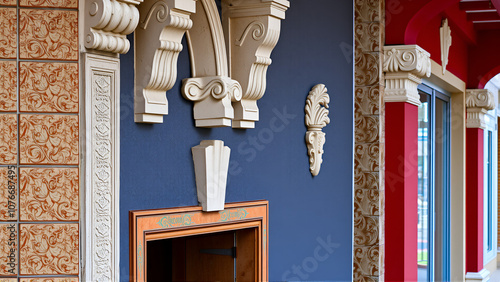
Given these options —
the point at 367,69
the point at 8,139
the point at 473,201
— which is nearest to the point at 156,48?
the point at 8,139

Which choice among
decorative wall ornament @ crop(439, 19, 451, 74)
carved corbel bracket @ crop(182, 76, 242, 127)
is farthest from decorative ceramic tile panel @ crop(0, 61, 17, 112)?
decorative wall ornament @ crop(439, 19, 451, 74)

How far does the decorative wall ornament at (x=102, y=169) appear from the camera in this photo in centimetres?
254

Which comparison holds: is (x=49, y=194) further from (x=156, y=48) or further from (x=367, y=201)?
(x=367, y=201)

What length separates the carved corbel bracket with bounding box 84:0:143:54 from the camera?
8.07ft

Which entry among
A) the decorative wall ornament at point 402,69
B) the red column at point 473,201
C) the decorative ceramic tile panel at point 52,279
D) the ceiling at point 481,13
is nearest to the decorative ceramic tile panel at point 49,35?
the decorative ceramic tile panel at point 52,279

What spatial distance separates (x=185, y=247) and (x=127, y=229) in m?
1.17

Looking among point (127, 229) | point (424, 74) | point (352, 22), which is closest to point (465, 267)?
point (424, 74)

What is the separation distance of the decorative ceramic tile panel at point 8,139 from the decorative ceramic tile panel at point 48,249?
9.6 inches

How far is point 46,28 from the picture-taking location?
2.50 metres

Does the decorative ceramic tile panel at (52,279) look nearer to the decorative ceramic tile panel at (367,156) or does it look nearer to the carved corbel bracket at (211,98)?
the carved corbel bracket at (211,98)

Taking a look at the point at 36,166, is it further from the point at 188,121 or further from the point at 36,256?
the point at 188,121

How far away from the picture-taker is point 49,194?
8.20ft

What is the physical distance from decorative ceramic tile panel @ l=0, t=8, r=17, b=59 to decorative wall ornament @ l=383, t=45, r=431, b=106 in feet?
8.89

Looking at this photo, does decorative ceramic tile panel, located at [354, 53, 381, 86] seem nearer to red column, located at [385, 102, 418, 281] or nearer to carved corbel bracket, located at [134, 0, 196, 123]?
red column, located at [385, 102, 418, 281]
